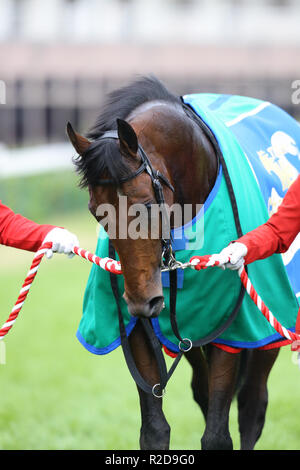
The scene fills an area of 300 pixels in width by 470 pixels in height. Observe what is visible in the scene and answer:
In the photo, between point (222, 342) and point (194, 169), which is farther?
point (222, 342)

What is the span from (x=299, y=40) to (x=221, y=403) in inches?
678

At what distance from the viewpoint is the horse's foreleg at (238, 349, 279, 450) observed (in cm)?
376

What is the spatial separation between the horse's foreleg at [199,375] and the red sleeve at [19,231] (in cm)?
102

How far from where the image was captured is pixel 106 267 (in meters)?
2.80

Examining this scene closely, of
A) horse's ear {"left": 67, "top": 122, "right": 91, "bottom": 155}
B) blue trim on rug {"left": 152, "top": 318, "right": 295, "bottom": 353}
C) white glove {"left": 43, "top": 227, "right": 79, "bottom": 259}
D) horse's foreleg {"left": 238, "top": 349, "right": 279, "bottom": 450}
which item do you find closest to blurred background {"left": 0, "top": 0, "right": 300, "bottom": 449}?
horse's foreleg {"left": 238, "top": 349, "right": 279, "bottom": 450}

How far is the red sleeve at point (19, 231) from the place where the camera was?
2936 mm

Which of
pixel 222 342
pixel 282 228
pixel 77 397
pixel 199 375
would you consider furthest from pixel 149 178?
pixel 77 397

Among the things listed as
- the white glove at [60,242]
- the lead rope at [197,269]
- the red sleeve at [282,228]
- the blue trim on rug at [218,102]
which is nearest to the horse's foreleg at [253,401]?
the lead rope at [197,269]

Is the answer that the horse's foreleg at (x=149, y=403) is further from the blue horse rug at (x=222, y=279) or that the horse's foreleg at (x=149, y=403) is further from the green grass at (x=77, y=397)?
the green grass at (x=77, y=397)

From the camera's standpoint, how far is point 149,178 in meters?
2.51

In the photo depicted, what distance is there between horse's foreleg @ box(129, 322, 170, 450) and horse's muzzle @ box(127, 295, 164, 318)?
1.87 feet

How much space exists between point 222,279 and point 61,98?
15678mm

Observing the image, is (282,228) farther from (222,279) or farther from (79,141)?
(79,141)
